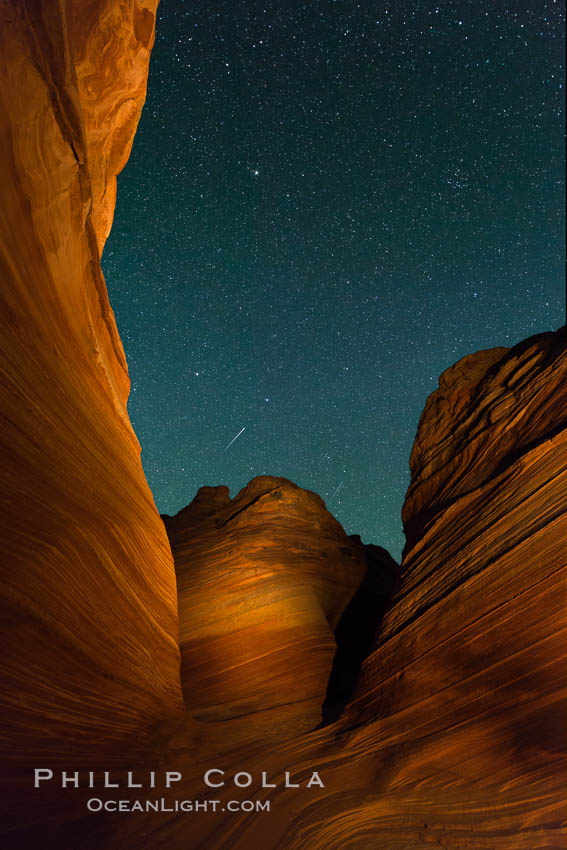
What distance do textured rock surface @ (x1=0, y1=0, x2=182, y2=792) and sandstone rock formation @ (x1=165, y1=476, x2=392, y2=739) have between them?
2289 mm

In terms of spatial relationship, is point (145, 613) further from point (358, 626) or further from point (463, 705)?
point (358, 626)

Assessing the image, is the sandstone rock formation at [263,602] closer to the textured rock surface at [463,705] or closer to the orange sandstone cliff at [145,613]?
the orange sandstone cliff at [145,613]

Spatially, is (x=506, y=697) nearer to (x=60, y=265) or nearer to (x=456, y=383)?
(x=60, y=265)

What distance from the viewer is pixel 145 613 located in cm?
565

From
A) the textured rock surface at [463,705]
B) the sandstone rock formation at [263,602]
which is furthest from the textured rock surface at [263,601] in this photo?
the textured rock surface at [463,705]

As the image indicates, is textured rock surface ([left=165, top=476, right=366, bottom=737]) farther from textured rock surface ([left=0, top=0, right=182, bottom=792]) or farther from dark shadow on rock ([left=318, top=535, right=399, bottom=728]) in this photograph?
textured rock surface ([left=0, top=0, right=182, bottom=792])

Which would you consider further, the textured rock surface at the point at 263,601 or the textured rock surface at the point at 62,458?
the textured rock surface at the point at 263,601

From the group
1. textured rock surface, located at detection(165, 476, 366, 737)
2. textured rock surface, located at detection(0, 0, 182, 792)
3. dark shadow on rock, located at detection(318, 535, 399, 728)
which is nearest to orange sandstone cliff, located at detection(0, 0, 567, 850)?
textured rock surface, located at detection(0, 0, 182, 792)

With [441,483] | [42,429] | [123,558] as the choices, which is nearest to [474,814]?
[123,558]

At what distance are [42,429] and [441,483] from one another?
7808mm

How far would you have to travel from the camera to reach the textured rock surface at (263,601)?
7645mm

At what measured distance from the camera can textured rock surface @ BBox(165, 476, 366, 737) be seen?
7.64 metres

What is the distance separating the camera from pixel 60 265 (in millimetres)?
4656

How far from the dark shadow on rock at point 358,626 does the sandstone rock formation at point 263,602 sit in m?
0.21
